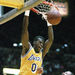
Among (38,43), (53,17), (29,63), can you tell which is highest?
(53,17)

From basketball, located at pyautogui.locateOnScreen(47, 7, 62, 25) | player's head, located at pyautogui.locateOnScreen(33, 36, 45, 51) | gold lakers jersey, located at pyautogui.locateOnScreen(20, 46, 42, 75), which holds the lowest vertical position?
gold lakers jersey, located at pyautogui.locateOnScreen(20, 46, 42, 75)

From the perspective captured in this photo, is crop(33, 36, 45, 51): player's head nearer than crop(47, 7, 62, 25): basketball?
No

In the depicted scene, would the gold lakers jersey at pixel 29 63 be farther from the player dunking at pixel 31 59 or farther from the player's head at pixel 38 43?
the player's head at pixel 38 43

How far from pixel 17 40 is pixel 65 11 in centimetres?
368

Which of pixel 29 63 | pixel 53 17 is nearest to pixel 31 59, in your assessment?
pixel 29 63

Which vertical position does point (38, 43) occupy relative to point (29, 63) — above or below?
above

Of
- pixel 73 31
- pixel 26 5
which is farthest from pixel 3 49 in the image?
pixel 26 5

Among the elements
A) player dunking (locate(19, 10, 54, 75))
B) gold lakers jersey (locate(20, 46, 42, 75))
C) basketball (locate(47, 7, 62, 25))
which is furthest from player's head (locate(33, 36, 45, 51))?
basketball (locate(47, 7, 62, 25))

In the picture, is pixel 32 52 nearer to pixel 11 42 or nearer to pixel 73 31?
pixel 11 42

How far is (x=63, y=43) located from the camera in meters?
14.5

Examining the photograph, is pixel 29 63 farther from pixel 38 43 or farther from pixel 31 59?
pixel 38 43

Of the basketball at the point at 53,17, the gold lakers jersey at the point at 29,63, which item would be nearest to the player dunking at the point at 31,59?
the gold lakers jersey at the point at 29,63

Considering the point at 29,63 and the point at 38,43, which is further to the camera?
the point at 38,43

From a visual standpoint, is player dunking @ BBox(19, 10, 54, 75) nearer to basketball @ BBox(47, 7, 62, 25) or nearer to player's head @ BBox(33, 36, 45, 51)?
player's head @ BBox(33, 36, 45, 51)
